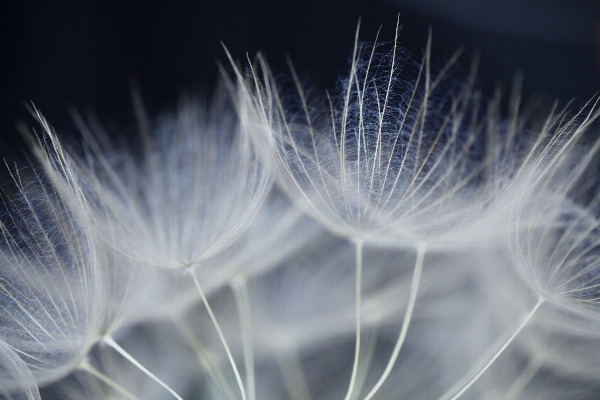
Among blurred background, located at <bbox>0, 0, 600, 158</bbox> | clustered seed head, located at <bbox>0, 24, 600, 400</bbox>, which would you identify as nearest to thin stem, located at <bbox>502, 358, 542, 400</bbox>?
clustered seed head, located at <bbox>0, 24, 600, 400</bbox>

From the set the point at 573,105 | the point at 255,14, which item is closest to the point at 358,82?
the point at 573,105

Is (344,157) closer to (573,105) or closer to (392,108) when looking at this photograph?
(392,108)

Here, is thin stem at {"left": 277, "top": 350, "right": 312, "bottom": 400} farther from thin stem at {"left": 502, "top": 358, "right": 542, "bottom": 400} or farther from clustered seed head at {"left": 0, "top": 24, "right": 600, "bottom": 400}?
thin stem at {"left": 502, "top": 358, "right": 542, "bottom": 400}

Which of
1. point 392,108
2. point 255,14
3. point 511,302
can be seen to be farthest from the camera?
point 255,14

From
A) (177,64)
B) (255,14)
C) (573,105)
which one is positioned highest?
(255,14)

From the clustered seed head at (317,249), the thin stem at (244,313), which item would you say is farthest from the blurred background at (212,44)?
the thin stem at (244,313)

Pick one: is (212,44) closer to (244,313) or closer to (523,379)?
(244,313)

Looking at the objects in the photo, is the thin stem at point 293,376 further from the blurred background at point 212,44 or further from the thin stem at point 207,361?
the blurred background at point 212,44
